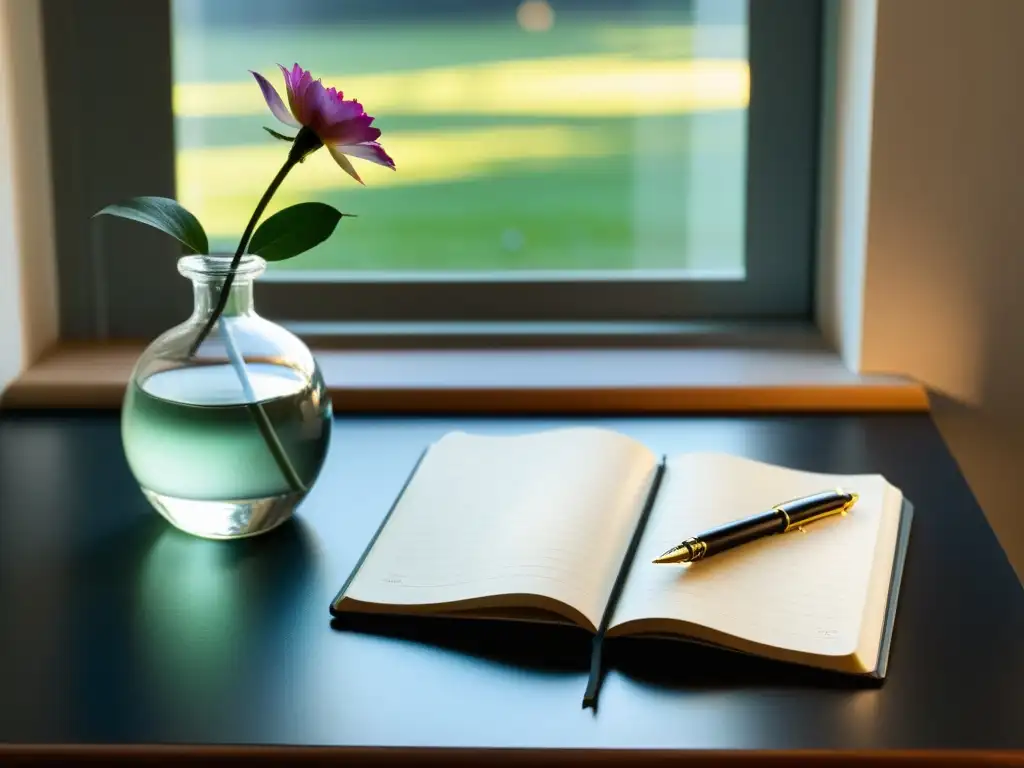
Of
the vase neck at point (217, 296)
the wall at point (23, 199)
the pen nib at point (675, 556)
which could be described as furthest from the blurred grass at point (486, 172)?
the pen nib at point (675, 556)

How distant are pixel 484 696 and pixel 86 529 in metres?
0.39

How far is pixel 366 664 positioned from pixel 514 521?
0.18 meters

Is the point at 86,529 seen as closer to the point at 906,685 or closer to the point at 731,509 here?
the point at 731,509

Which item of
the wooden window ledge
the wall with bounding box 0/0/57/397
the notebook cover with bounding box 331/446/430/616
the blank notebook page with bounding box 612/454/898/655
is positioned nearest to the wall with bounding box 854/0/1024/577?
the wooden window ledge

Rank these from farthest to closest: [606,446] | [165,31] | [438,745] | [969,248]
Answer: [165,31], [969,248], [606,446], [438,745]

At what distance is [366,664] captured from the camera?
76cm

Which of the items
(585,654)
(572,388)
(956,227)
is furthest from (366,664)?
(956,227)

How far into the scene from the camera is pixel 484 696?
718mm

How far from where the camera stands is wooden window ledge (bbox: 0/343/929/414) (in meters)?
1.23

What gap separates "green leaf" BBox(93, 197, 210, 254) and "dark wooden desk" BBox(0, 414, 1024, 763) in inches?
8.4

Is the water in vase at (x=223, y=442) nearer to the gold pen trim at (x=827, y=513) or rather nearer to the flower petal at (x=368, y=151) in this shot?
the flower petal at (x=368, y=151)

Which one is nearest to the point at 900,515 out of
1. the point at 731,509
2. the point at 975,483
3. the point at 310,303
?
the point at 731,509

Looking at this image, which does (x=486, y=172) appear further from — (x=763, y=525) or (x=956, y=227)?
(x=763, y=525)

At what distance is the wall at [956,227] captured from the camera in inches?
47.5
